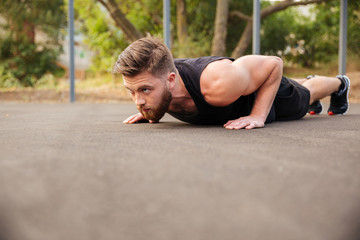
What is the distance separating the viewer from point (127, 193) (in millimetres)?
720

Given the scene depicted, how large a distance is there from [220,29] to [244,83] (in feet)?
16.2

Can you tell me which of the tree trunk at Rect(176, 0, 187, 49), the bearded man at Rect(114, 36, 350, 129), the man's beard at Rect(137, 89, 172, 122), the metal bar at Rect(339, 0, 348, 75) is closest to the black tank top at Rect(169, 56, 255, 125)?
the bearded man at Rect(114, 36, 350, 129)

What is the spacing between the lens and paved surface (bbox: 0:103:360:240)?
0.61 m

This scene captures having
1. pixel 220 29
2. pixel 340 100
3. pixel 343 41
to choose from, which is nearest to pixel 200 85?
pixel 340 100

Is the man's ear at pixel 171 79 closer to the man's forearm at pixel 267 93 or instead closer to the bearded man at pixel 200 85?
the bearded man at pixel 200 85

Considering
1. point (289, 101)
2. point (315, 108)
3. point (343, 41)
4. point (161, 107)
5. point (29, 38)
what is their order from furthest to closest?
point (29, 38)
point (343, 41)
point (315, 108)
point (289, 101)
point (161, 107)

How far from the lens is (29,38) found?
735 cm

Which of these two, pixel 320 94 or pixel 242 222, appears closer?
pixel 242 222

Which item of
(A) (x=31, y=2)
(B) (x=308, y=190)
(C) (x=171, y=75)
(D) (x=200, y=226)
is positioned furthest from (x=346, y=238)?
(A) (x=31, y=2)

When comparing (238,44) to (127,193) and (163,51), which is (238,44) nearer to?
(163,51)

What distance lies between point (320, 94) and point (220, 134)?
1453 millimetres

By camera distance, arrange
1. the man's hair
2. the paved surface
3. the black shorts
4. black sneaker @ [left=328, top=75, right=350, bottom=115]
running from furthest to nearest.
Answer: black sneaker @ [left=328, top=75, right=350, bottom=115], the black shorts, the man's hair, the paved surface

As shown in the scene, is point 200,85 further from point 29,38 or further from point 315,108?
point 29,38

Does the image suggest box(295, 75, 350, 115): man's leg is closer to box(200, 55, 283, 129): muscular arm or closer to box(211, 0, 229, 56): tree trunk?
box(200, 55, 283, 129): muscular arm
